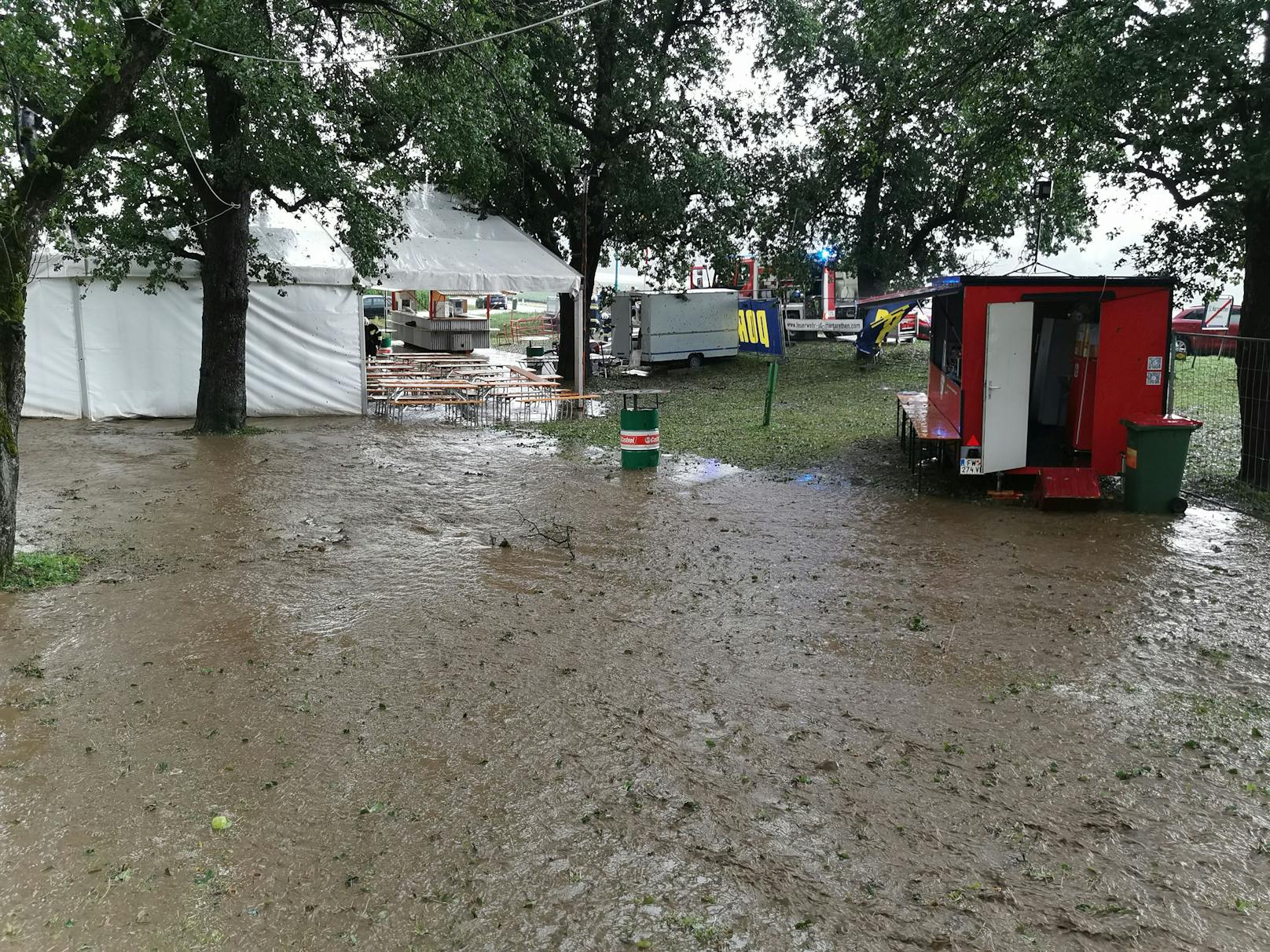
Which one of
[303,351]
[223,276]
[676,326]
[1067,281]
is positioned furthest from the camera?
[676,326]

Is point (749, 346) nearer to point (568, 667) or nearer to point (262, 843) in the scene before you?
point (568, 667)

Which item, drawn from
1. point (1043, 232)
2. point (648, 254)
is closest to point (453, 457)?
point (648, 254)

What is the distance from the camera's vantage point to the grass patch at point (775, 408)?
14.6 m

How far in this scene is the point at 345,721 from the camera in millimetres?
5098

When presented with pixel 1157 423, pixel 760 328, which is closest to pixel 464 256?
pixel 1157 423

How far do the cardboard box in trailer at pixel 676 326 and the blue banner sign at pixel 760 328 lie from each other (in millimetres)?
595

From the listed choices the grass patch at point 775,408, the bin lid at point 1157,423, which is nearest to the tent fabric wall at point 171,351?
the grass patch at point 775,408

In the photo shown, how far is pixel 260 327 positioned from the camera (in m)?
17.1

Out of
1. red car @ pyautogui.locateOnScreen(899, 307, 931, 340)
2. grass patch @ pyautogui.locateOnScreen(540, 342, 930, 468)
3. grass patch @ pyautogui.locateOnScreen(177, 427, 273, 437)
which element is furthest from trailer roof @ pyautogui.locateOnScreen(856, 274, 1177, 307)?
red car @ pyautogui.locateOnScreen(899, 307, 931, 340)

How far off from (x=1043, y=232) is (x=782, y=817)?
2697 centimetres

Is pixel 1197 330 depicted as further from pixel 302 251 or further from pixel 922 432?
pixel 302 251

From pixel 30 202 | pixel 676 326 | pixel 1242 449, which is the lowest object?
pixel 1242 449

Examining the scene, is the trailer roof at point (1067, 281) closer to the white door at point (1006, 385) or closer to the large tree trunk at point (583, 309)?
the white door at point (1006, 385)

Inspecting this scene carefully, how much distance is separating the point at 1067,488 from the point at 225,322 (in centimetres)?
1198
